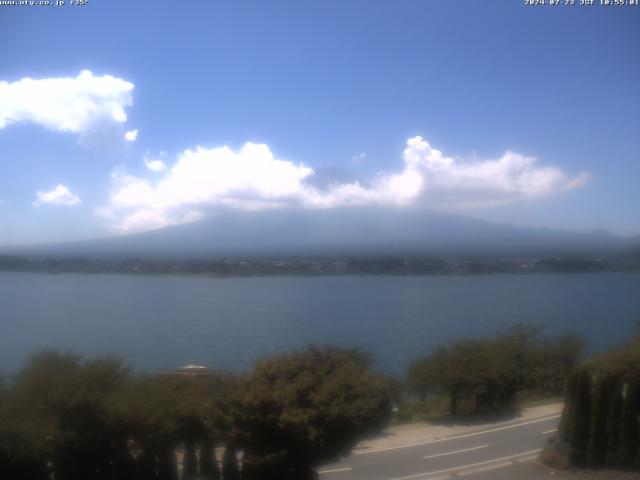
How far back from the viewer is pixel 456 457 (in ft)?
37.0

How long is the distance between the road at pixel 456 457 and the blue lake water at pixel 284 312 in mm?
9036

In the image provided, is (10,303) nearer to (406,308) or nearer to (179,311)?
(179,311)

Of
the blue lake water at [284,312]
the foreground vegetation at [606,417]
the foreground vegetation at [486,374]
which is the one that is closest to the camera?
the foreground vegetation at [606,417]

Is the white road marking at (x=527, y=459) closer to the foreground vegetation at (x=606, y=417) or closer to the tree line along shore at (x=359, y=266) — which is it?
the foreground vegetation at (x=606, y=417)

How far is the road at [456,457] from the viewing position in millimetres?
9961

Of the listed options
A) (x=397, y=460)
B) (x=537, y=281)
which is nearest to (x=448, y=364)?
(x=397, y=460)

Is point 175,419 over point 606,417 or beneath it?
over

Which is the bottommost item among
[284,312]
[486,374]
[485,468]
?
[485,468]

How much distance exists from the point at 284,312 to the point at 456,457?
25.4 metres

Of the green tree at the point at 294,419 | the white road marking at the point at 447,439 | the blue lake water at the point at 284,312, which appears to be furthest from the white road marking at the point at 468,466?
the blue lake water at the point at 284,312

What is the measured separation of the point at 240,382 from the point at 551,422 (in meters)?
9.03

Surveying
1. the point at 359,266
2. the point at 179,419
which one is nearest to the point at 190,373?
the point at 179,419

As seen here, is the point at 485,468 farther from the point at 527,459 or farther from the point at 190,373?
the point at 190,373

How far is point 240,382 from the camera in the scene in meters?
8.62
